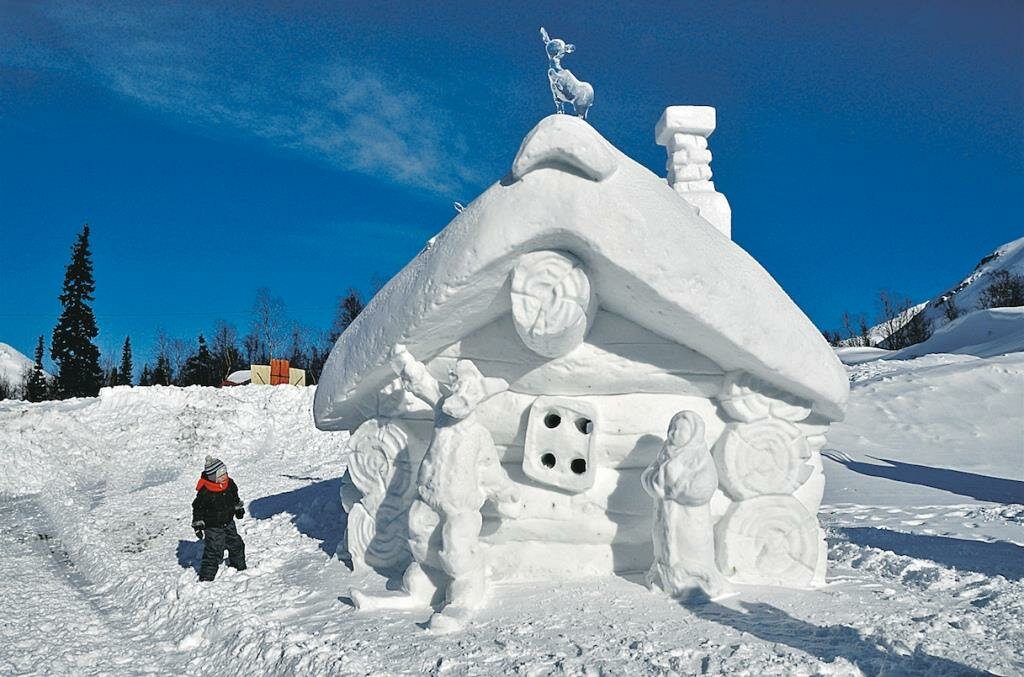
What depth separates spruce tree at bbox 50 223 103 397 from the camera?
29047 mm

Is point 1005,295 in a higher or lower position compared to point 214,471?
higher

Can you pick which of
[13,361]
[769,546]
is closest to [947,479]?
[769,546]

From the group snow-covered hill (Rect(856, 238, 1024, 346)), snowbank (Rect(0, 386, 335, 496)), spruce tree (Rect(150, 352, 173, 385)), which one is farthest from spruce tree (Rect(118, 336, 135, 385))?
snow-covered hill (Rect(856, 238, 1024, 346))

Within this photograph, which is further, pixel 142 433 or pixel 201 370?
pixel 201 370

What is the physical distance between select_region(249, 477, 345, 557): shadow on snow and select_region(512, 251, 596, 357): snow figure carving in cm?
303

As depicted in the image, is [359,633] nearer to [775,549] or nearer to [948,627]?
[775,549]

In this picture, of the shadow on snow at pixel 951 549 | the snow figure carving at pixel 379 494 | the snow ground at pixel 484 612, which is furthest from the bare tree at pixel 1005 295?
the snow figure carving at pixel 379 494

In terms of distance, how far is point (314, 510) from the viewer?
8891mm

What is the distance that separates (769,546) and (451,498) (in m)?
2.18

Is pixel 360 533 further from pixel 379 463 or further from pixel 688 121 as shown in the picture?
pixel 688 121

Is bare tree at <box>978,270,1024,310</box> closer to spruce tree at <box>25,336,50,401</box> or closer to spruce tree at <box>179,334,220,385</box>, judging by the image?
spruce tree at <box>179,334,220,385</box>

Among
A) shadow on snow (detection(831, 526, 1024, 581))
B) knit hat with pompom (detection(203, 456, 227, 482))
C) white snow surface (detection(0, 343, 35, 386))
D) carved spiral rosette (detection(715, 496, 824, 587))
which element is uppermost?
white snow surface (detection(0, 343, 35, 386))

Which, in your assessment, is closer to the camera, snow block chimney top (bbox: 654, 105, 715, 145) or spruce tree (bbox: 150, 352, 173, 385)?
snow block chimney top (bbox: 654, 105, 715, 145)

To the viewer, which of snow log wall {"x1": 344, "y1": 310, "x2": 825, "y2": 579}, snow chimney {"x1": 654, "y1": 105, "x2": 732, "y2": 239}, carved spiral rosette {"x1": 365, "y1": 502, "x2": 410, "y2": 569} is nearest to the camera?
snow log wall {"x1": 344, "y1": 310, "x2": 825, "y2": 579}
